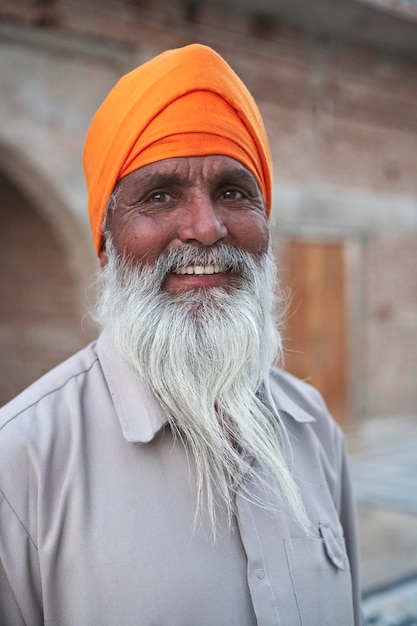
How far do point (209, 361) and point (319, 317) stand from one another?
6.47m

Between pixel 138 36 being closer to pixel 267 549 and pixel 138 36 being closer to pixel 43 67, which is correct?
pixel 43 67

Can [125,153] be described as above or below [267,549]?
above

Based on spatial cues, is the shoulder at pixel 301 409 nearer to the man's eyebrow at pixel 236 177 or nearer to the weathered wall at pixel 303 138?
the man's eyebrow at pixel 236 177

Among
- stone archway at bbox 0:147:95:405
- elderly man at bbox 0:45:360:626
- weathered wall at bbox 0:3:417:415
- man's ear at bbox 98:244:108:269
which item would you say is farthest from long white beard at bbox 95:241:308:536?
stone archway at bbox 0:147:95:405

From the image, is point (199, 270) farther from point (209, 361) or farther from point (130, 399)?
point (130, 399)

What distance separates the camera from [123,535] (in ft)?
4.52

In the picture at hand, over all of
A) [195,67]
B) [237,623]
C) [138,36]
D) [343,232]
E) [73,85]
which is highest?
[138,36]

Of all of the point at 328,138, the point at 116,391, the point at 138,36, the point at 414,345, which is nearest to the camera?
the point at 116,391

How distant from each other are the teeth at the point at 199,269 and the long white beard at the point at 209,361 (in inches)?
0.6

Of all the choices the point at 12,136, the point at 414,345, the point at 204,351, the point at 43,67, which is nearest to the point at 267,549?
the point at 204,351

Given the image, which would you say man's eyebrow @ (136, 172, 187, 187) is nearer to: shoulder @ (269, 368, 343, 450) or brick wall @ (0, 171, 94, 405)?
shoulder @ (269, 368, 343, 450)

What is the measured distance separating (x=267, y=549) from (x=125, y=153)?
→ 890mm

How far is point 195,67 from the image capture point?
1622 millimetres

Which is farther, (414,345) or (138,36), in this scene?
(414,345)
